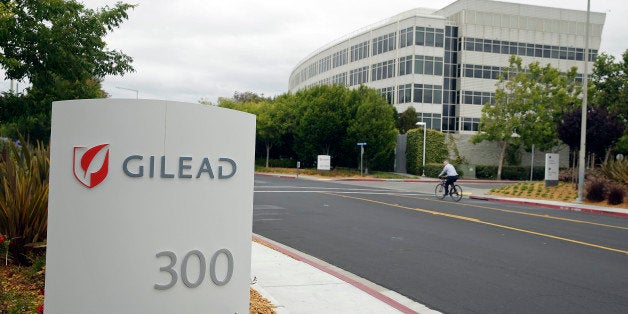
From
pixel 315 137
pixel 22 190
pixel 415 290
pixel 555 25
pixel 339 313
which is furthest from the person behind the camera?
pixel 555 25

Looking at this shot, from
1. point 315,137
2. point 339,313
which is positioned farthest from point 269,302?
point 315,137

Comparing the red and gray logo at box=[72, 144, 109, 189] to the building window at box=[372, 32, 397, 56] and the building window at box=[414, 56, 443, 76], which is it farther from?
the building window at box=[372, 32, 397, 56]

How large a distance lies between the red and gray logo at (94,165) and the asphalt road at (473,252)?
4509 millimetres

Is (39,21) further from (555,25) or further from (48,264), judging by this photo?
(555,25)

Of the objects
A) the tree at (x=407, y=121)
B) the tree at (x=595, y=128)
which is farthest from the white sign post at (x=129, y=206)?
the tree at (x=407, y=121)

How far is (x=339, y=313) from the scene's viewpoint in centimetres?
590

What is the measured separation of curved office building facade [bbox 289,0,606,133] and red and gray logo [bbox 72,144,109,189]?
5453 cm

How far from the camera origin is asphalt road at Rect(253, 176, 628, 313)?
7077 mm

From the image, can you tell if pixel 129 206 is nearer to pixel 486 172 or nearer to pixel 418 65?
pixel 486 172

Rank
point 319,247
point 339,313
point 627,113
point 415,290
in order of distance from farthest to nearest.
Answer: point 627,113
point 319,247
point 415,290
point 339,313

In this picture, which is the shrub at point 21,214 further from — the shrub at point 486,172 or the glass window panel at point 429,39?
the glass window panel at point 429,39

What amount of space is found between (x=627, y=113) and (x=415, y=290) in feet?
131

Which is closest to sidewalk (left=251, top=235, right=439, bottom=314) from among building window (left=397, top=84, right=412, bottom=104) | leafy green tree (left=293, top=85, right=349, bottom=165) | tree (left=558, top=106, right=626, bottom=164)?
tree (left=558, top=106, right=626, bottom=164)

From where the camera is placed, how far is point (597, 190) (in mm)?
22062
